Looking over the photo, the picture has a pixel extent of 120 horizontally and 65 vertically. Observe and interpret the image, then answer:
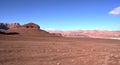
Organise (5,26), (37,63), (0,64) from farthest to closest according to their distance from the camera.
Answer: (5,26) → (37,63) → (0,64)

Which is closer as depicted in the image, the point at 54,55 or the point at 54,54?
the point at 54,55

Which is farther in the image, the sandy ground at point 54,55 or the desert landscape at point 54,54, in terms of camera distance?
the desert landscape at point 54,54

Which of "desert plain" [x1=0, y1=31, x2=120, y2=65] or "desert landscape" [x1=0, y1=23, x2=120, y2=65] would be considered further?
"desert landscape" [x1=0, y1=23, x2=120, y2=65]

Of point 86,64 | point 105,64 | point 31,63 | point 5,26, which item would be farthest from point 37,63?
point 5,26

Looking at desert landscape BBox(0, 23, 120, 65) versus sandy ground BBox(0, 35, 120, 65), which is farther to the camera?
desert landscape BBox(0, 23, 120, 65)

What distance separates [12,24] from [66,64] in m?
171

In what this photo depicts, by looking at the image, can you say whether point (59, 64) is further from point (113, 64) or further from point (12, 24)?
point (12, 24)

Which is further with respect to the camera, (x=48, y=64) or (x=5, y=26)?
(x=5, y=26)

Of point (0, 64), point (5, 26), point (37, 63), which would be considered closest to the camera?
point (0, 64)

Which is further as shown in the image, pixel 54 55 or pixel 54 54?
pixel 54 54

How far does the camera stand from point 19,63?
1373 centimetres

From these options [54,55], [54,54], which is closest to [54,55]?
[54,55]

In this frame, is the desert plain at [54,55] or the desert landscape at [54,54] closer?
the desert plain at [54,55]

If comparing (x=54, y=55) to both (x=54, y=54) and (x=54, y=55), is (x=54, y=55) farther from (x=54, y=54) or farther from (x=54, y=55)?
(x=54, y=54)
